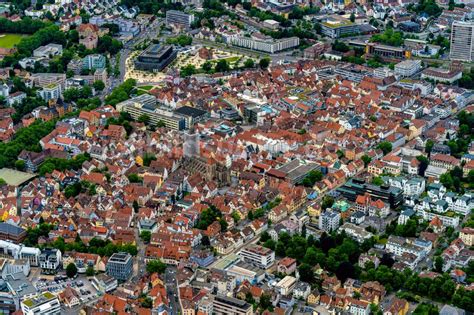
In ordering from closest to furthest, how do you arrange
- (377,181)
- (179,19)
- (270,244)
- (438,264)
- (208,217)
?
(438,264), (270,244), (208,217), (377,181), (179,19)

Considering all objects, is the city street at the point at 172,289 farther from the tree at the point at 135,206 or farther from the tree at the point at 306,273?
the tree at the point at 135,206

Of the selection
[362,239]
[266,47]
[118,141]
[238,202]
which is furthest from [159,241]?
[266,47]

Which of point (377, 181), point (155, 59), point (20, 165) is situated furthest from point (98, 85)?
point (377, 181)

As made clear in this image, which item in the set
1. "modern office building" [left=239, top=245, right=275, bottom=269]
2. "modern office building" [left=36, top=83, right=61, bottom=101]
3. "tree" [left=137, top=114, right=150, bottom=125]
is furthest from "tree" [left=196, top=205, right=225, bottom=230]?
"modern office building" [left=36, top=83, right=61, bottom=101]

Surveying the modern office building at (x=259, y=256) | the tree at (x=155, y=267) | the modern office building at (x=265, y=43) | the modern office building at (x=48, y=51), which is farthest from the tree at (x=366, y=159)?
the modern office building at (x=48, y=51)

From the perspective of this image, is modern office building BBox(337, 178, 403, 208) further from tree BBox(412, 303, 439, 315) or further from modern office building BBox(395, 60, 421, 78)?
modern office building BBox(395, 60, 421, 78)

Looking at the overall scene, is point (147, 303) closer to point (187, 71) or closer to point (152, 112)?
point (152, 112)

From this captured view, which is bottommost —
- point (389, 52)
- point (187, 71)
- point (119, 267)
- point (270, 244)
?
point (389, 52)

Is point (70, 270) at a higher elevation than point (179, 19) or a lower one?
higher
